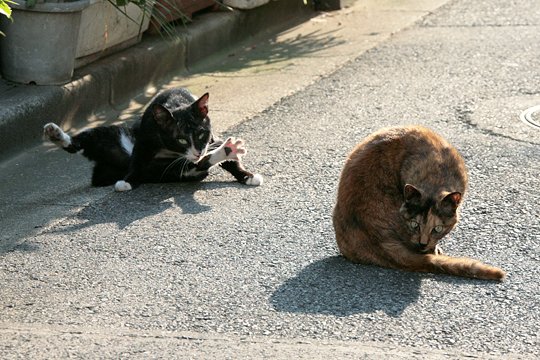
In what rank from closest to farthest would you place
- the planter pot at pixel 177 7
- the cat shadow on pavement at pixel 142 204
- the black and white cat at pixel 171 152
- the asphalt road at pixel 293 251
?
the asphalt road at pixel 293 251
the cat shadow on pavement at pixel 142 204
the black and white cat at pixel 171 152
the planter pot at pixel 177 7

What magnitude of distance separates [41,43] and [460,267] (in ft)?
13.2

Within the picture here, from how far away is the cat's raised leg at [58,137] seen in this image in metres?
7.46

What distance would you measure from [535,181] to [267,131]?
216cm

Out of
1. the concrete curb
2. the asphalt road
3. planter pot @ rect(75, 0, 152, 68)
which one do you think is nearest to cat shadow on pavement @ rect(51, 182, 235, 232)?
the asphalt road

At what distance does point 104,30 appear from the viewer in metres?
8.95

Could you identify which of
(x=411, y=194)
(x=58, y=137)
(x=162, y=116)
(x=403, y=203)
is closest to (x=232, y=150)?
(x=162, y=116)

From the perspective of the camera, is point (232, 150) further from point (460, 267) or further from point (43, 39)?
point (460, 267)

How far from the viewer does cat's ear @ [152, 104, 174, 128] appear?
7168 mm


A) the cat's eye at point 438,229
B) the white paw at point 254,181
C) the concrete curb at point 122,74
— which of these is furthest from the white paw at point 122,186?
the cat's eye at point 438,229

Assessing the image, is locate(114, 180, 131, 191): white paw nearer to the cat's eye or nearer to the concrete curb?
the concrete curb

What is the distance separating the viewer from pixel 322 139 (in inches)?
314

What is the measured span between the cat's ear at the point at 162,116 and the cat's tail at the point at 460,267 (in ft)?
7.78

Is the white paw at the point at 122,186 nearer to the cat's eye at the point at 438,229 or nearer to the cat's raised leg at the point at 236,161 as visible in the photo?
the cat's raised leg at the point at 236,161

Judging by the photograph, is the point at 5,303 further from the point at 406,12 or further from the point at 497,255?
the point at 406,12
